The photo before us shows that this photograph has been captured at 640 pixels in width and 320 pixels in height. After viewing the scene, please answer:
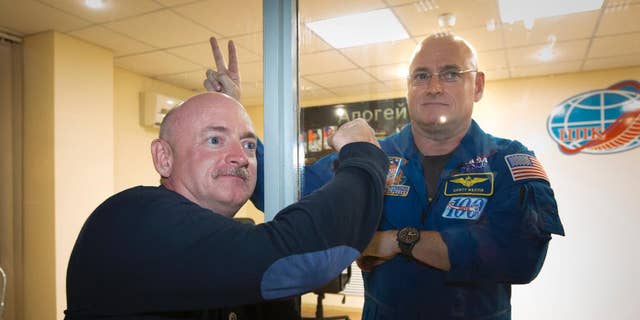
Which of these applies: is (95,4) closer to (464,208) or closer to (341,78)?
(341,78)

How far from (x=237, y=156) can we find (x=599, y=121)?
77cm

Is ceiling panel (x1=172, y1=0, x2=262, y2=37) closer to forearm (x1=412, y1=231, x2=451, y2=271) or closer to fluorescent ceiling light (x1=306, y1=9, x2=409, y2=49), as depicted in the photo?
fluorescent ceiling light (x1=306, y1=9, x2=409, y2=49)

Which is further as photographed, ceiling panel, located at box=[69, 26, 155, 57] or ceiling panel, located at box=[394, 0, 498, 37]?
ceiling panel, located at box=[69, 26, 155, 57]

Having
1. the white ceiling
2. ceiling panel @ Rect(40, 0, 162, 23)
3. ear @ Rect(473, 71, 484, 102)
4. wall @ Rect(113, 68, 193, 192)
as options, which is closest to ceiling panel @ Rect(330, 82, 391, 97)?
the white ceiling

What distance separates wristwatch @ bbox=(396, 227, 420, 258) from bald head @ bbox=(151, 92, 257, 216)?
357 mm

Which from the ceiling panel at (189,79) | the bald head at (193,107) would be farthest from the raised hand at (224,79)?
the ceiling panel at (189,79)

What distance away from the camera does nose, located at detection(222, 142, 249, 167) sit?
0.95 meters

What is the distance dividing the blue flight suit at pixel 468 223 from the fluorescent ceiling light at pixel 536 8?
11.4 inches

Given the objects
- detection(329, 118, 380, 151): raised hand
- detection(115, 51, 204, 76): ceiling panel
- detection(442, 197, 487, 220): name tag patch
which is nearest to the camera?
detection(329, 118, 380, 151): raised hand

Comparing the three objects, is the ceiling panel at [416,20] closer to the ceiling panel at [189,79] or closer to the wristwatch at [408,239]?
the wristwatch at [408,239]

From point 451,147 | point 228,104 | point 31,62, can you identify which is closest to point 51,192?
point 31,62

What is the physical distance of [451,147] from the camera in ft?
3.45

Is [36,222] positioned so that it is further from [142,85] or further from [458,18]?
[458,18]

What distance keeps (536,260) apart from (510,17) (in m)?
0.57
